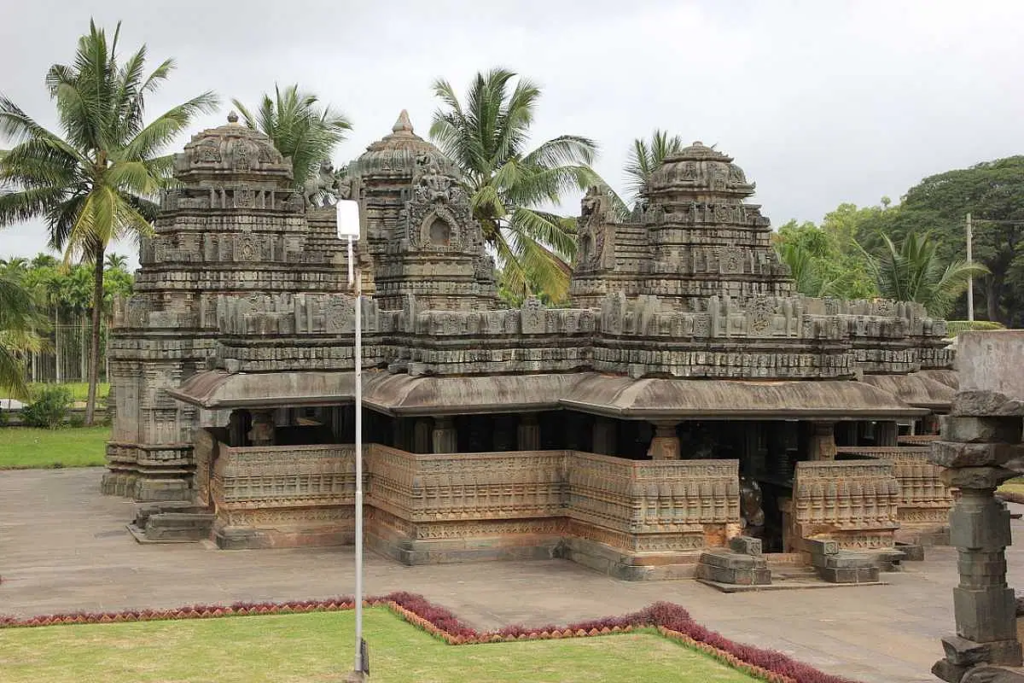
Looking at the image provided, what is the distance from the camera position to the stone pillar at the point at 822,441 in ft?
59.7

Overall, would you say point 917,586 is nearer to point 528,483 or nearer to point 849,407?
point 849,407

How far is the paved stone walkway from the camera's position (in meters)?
14.1

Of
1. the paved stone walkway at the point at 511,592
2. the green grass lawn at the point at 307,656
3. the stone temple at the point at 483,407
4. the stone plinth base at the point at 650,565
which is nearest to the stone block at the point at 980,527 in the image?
the paved stone walkway at the point at 511,592

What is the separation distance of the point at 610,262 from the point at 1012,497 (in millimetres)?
7993

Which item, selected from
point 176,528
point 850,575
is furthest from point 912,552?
point 176,528

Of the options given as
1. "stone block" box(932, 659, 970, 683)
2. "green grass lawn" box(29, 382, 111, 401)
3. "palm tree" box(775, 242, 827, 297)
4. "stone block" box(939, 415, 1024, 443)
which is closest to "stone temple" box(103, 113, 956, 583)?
"stone block" box(932, 659, 970, 683)

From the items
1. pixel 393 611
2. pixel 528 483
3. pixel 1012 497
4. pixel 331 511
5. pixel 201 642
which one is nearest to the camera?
pixel 201 642

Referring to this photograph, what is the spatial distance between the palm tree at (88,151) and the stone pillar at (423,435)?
62.1 feet

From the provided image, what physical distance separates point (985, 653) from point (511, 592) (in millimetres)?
6022

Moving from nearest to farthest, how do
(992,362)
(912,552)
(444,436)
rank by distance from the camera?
(992,362)
(912,552)
(444,436)

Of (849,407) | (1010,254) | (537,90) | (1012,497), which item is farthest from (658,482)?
(1010,254)

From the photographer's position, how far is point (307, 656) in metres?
13.2

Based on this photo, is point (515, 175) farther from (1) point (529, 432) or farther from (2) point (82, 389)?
(2) point (82, 389)

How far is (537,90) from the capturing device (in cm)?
3894
